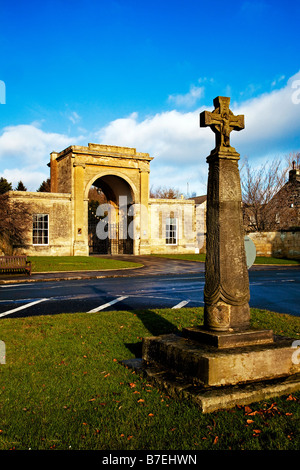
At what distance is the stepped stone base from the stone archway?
29673 millimetres

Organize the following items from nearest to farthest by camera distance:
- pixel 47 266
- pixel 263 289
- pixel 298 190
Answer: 1. pixel 263 289
2. pixel 47 266
3. pixel 298 190

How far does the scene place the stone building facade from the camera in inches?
1196

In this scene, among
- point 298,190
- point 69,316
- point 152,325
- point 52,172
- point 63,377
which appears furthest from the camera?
point 298,190

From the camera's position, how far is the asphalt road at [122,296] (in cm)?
964

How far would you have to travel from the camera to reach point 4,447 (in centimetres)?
309

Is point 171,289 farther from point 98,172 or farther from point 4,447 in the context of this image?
point 98,172

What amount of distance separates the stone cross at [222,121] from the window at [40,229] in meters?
26.9

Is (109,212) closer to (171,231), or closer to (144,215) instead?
(144,215)

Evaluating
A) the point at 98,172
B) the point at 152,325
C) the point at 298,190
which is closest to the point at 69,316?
the point at 152,325

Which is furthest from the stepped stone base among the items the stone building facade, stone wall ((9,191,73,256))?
stone wall ((9,191,73,256))

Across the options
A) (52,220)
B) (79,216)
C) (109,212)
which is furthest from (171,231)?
(52,220)

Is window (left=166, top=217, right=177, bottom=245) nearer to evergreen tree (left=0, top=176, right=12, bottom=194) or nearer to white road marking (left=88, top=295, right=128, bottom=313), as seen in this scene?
evergreen tree (left=0, top=176, right=12, bottom=194)

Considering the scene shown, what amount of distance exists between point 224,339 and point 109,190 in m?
33.7
